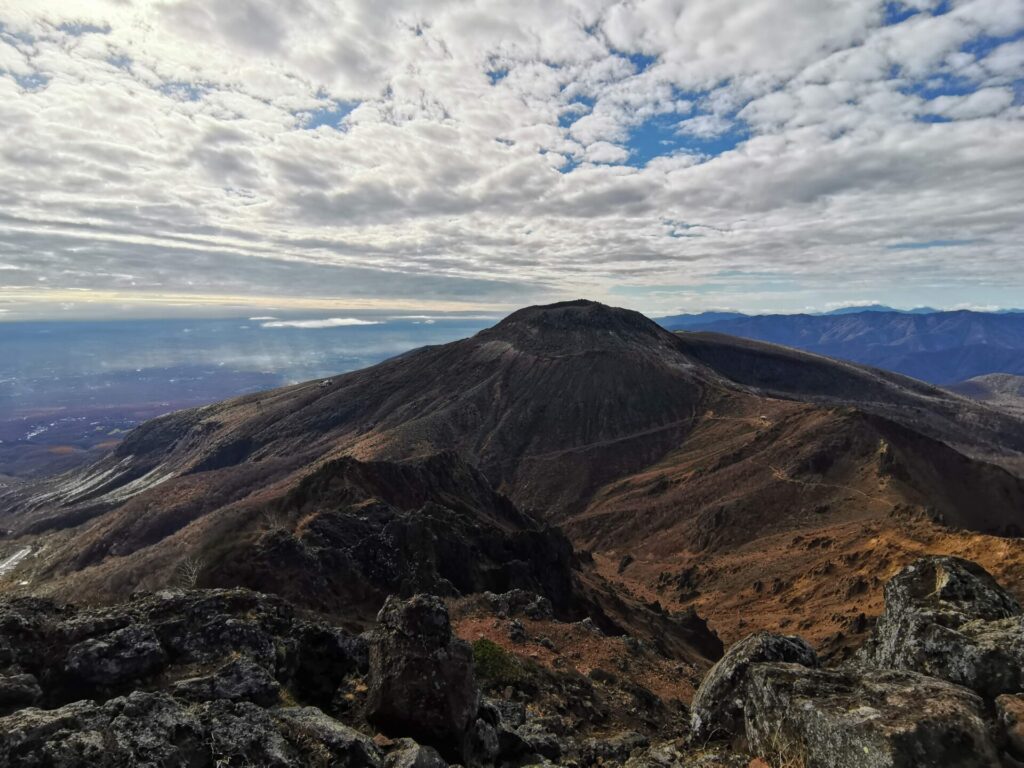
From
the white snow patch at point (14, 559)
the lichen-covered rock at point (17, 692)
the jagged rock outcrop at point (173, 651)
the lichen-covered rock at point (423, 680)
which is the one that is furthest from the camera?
the white snow patch at point (14, 559)

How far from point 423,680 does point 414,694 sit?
30 centimetres

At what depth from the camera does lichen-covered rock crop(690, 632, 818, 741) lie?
11727 mm

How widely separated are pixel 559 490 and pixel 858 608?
65826mm

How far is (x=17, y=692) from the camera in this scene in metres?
9.27

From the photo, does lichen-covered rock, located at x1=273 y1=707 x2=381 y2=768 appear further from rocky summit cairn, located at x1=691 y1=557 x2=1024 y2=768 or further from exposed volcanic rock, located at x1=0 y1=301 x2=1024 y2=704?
rocky summit cairn, located at x1=691 y1=557 x2=1024 y2=768

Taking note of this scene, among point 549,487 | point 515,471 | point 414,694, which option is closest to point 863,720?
point 414,694

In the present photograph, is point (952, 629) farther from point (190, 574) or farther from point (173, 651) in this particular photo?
point (190, 574)

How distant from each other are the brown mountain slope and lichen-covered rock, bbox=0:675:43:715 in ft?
67.3

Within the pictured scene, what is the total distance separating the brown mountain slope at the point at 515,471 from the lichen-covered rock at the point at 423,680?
63.3 ft

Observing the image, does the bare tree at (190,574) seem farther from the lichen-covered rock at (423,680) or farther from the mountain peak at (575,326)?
the mountain peak at (575,326)

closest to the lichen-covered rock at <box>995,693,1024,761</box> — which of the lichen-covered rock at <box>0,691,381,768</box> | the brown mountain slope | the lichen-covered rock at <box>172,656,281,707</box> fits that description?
the lichen-covered rock at <box>0,691,381,768</box>

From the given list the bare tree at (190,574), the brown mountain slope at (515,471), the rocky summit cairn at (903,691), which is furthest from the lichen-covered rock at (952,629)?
the bare tree at (190,574)

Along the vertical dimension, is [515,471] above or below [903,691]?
below

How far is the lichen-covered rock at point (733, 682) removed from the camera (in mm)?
11727
